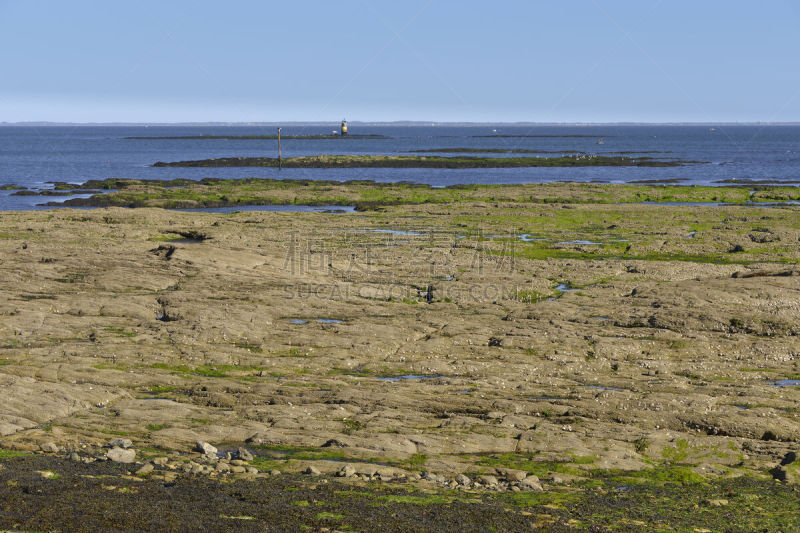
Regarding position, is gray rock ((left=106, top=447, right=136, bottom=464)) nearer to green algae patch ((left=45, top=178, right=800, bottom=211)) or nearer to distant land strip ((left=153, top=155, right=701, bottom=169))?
green algae patch ((left=45, top=178, right=800, bottom=211))

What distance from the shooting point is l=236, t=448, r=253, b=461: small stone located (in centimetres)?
1702

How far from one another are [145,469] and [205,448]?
151 cm

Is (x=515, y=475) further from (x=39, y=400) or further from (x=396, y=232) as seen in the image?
(x=396, y=232)

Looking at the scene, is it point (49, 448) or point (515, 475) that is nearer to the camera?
point (515, 475)

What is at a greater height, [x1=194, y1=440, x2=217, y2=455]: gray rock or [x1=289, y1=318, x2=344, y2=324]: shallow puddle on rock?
[x1=289, y1=318, x2=344, y2=324]: shallow puddle on rock

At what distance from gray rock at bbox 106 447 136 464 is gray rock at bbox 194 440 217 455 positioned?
132 cm

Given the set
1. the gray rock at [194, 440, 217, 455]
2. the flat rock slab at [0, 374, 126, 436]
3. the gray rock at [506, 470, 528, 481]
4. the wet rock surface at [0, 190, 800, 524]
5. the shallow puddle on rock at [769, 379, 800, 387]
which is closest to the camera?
the gray rock at [506, 470, 528, 481]

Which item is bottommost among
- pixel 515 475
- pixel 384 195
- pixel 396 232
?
pixel 515 475

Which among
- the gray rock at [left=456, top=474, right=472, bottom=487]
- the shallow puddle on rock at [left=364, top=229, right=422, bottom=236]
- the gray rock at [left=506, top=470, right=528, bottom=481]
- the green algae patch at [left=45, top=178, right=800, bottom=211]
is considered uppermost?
the green algae patch at [left=45, top=178, right=800, bottom=211]

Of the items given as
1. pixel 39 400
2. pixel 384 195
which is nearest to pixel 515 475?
pixel 39 400

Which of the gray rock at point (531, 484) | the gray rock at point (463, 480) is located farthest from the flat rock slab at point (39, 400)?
the gray rock at point (531, 484)

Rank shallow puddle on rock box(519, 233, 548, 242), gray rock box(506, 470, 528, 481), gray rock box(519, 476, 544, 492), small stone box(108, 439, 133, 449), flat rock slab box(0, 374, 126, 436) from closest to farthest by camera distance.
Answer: gray rock box(519, 476, 544, 492) → gray rock box(506, 470, 528, 481) → small stone box(108, 439, 133, 449) → flat rock slab box(0, 374, 126, 436) → shallow puddle on rock box(519, 233, 548, 242)

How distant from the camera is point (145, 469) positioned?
16.0 m

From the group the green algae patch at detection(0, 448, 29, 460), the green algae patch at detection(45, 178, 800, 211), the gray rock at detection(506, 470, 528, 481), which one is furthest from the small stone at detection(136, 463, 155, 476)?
the green algae patch at detection(45, 178, 800, 211)
